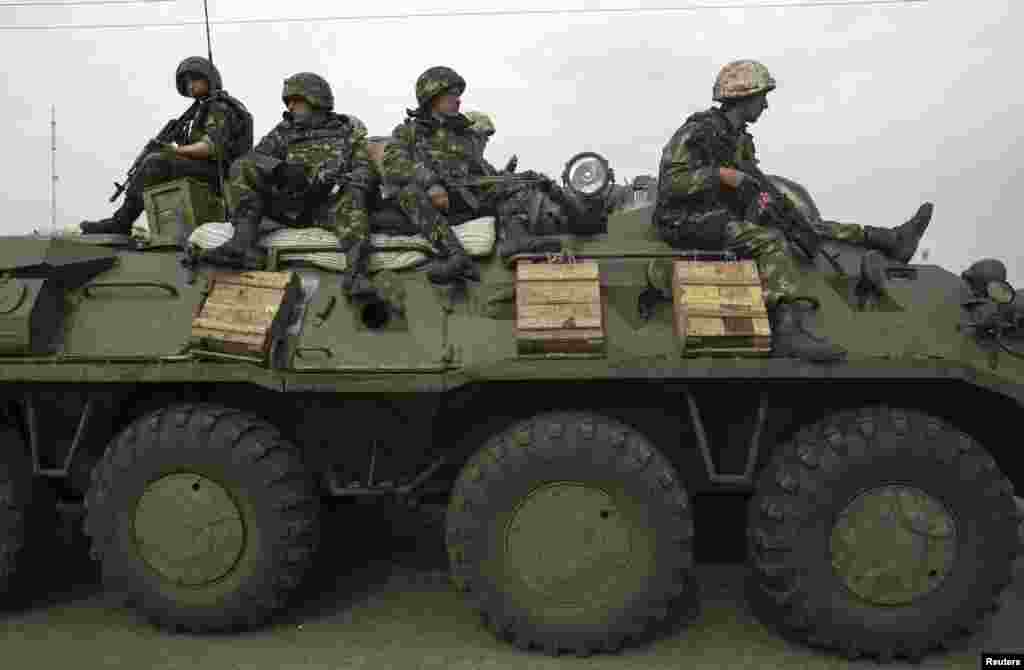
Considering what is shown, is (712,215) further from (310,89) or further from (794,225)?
(310,89)

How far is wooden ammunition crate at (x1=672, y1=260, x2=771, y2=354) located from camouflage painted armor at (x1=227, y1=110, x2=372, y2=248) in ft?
6.05

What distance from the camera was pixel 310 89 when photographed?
224 inches

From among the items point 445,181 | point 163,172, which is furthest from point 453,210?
point 163,172

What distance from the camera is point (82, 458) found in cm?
517

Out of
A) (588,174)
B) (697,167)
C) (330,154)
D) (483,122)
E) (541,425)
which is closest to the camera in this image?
(541,425)

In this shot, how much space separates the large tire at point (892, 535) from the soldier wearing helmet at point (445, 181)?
189 cm

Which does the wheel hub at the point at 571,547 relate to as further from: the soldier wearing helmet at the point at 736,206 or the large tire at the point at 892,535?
the soldier wearing helmet at the point at 736,206

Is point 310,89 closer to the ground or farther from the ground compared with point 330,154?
farther from the ground

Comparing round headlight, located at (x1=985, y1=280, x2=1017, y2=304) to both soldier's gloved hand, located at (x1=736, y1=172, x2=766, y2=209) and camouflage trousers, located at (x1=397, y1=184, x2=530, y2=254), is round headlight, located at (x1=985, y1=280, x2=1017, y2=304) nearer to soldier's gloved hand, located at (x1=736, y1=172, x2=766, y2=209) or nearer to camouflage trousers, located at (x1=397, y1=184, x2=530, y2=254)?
soldier's gloved hand, located at (x1=736, y1=172, x2=766, y2=209)

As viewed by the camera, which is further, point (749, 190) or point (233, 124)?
point (233, 124)

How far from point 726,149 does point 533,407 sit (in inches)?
77.8

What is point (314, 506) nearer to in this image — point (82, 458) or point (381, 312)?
point (381, 312)

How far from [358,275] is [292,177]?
0.94 meters

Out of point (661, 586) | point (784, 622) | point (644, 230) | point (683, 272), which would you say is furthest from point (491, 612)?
point (644, 230)
